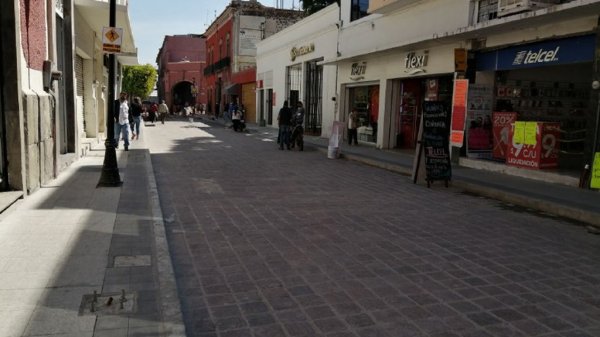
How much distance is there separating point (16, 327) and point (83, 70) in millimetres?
14812

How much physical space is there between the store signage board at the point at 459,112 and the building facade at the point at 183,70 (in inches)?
1974

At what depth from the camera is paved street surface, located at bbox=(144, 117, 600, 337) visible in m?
3.73

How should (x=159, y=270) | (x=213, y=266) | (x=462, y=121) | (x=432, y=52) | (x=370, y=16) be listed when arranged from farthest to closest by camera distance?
1. (x=370, y=16)
2. (x=432, y=52)
3. (x=462, y=121)
4. (x=213, y=266)
5. (x=159, y=270)

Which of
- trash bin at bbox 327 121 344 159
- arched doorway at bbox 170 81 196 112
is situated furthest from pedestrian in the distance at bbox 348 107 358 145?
arched doorway at bbox 170 81 196 112

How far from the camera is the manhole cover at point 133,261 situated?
4.62m

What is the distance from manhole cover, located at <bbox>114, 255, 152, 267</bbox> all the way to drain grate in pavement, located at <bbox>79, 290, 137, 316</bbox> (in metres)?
0.69

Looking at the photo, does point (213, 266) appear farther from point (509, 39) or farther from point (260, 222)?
point (509, 39)

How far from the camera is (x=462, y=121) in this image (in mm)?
12516

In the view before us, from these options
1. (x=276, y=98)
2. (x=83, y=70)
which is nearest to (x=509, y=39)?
(x=83, y=70)

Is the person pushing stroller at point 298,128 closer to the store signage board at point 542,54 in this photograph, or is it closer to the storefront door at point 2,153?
the store signage board at point 542,54

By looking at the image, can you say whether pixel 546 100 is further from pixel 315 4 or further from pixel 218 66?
pixel 218 66

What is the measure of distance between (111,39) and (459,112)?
8394 mm

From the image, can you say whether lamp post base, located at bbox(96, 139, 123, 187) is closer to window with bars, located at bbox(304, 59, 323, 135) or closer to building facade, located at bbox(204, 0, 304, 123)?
window with bars, located at bbox(304, 59, 323, 135)

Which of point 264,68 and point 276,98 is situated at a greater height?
point 264,68
